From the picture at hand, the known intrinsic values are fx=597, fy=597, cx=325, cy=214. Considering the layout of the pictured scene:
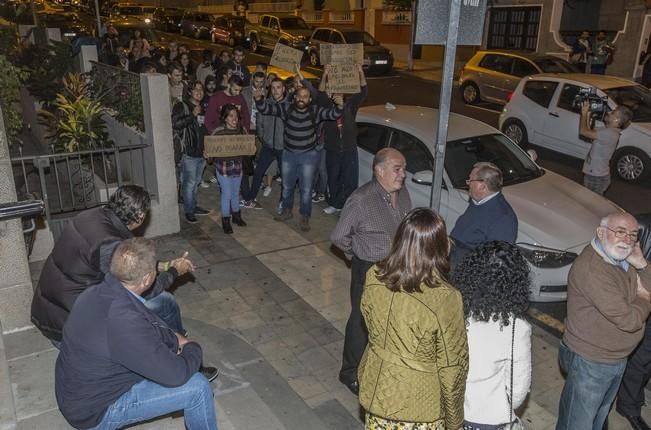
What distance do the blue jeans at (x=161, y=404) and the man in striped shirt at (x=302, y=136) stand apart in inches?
186

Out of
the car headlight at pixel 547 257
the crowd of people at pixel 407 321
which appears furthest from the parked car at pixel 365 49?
the crowd of people at pixel 407 321

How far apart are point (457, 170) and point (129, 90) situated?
4.87 meters

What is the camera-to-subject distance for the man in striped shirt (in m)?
7.97

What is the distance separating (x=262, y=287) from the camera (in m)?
6.62

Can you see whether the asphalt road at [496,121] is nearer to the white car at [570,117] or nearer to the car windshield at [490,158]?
the white car at [570,117]

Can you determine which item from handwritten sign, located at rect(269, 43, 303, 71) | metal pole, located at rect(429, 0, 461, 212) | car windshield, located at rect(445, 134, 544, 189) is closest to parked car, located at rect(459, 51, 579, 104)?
handwritten sign, located at rect(269, 43, 303, 71)

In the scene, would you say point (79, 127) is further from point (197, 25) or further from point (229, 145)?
point (197, 25)

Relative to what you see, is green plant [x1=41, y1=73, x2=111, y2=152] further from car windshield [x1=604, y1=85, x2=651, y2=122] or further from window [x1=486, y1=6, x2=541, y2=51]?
window [x1=486, y1=6, x2=541, y2=51]

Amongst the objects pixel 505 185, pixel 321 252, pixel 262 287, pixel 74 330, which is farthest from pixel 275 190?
pixel 74 330

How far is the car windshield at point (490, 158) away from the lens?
23.4 ft

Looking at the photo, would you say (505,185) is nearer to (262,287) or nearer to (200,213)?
(262,287)

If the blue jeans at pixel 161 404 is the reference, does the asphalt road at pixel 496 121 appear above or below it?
below

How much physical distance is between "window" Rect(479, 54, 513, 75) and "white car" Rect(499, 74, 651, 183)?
420 centimetres

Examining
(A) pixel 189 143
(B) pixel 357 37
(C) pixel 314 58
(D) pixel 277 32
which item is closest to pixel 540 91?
(A) pixel 189 143
